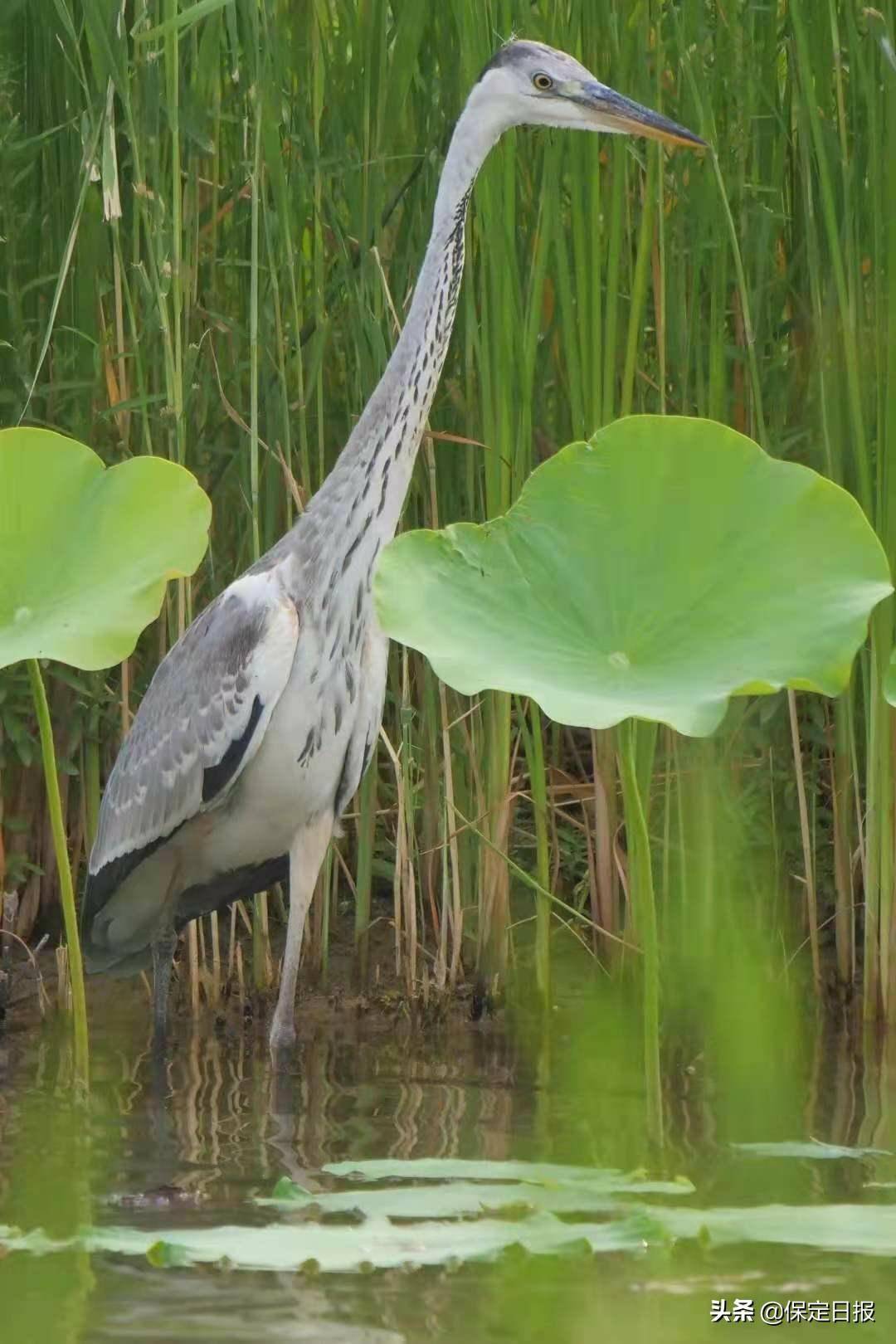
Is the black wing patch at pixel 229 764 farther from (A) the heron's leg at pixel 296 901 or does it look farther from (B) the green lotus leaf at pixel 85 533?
(B) the green lotus leaf at pixel 85 533

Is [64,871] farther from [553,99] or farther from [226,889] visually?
[553,99]

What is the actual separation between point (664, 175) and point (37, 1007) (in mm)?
2171

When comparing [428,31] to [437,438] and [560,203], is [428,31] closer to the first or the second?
A: [560,203]

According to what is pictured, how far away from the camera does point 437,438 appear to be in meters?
4.33

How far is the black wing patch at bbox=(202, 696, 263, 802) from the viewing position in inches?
153

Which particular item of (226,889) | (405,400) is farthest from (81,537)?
(226,889)

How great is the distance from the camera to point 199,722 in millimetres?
3975

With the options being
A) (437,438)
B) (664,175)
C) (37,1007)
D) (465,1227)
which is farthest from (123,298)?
(465,1227)

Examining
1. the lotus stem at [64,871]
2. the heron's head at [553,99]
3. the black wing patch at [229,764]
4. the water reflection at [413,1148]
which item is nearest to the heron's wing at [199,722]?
the black wing patch at [229,764]

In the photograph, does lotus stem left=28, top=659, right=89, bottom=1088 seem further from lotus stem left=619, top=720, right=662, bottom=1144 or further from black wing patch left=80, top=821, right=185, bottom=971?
lotus stem left=619, top=720, right=662, bottom=1144

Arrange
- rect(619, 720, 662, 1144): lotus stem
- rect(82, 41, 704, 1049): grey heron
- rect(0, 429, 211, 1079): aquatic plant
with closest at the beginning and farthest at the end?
rect(619, 720, 662, 1144): lotus stem < rect(0, 429, 211, 1079): aquatic plant < rect(82, 41, 704, 1049): grey heron

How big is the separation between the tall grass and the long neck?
0.49 ft

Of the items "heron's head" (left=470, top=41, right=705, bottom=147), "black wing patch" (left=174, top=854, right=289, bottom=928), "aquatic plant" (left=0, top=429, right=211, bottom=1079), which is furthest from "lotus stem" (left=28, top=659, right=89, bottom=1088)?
"heron's head" (left=470, top=41, right=705, bottom=147)

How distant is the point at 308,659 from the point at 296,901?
47 cm
